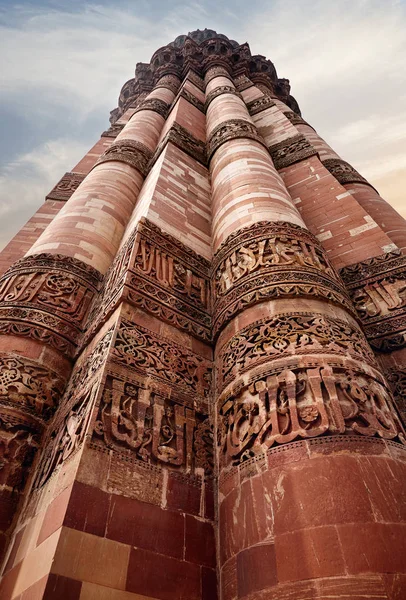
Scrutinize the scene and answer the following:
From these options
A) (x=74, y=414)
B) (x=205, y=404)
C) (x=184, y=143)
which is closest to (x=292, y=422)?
(x=205, y=404)

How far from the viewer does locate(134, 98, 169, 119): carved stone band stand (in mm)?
10898

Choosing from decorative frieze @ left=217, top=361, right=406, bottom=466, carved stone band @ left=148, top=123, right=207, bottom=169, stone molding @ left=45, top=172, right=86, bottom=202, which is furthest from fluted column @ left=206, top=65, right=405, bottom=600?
stone molding @ left=45, top=172, right=86, bottom=202

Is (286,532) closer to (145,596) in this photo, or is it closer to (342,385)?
(145,596)

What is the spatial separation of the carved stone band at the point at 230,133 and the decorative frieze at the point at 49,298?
13.2 feet

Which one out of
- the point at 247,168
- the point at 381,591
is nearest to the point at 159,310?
the point at 381,591

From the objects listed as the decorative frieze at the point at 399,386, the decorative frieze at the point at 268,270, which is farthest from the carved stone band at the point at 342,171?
the decorative frieze at the point at 399,386

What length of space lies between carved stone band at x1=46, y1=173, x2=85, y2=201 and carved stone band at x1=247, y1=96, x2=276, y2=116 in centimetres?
515

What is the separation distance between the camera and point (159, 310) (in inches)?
144

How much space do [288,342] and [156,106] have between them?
33.1ft

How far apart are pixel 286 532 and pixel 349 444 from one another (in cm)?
59

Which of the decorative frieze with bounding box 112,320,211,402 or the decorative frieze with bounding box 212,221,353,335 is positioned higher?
the decorative frieze with bounding box 212,221,353,335

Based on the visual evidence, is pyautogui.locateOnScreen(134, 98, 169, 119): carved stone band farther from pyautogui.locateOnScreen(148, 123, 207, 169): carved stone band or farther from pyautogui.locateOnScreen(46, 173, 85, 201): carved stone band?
pyautogui.locateOnScreen(148, 123, 207, 169): carved stone band

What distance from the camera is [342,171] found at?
9.23 metres

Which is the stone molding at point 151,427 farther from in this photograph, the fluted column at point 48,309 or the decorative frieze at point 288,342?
the fluted column at point 48,309
